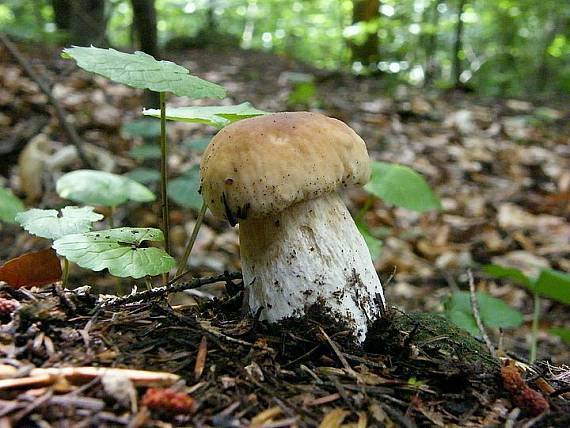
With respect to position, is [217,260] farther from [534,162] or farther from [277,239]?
[534,162]

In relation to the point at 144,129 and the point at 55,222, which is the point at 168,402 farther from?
the point at 144,129

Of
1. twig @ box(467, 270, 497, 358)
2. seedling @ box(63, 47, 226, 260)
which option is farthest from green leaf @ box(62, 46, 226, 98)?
twig @ box(467, 270, 497, 358)

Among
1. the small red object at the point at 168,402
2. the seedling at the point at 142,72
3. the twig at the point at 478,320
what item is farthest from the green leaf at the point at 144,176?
the small red object at the point at 168,402

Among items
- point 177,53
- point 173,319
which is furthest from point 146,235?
point 177,53

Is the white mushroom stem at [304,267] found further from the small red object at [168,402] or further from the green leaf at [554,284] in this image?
the green leaf at [554,284]

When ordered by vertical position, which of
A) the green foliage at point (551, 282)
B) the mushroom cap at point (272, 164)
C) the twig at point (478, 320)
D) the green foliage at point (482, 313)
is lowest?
the green foliage at point (482, 313)

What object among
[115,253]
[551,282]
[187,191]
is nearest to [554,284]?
[551,282]

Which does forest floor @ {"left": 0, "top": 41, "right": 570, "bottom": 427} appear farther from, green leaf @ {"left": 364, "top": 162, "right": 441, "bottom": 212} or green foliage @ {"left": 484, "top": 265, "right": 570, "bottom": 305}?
green leaf @ {"left": 364, "top": 162, "right": 441, "bottom": 212}
